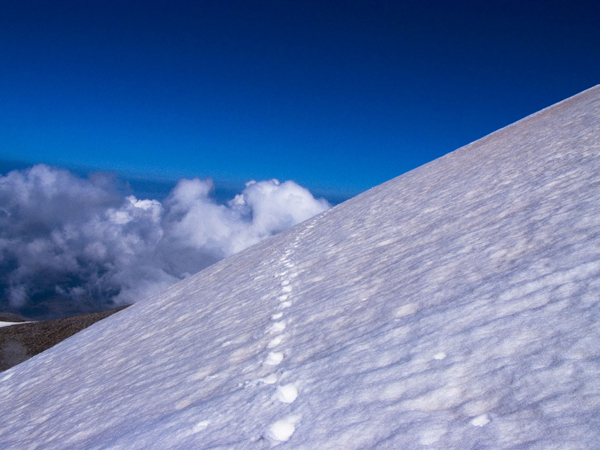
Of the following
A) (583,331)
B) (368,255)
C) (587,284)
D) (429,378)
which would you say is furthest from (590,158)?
(429,378)

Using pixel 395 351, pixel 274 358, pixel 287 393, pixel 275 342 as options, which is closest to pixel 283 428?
pixel 287 393

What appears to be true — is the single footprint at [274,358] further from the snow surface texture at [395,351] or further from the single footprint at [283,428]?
the single footprint at [283,428]

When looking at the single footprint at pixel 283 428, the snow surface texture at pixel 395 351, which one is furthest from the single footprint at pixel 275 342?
the single footprint at pixel 283 428

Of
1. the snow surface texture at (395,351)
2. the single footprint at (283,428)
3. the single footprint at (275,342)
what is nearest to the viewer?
the snow surface texture at (395,351)

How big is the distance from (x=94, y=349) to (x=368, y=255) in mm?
6393

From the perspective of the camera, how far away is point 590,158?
6.77 metres

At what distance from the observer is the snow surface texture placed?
7.58 feet

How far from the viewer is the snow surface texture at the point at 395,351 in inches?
91.0

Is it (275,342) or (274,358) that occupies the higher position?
(275,342)

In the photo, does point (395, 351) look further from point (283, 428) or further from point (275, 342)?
point (275, 342)

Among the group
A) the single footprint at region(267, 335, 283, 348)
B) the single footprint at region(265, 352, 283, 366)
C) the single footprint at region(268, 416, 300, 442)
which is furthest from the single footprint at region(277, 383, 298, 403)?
the single footprint at region(267, 335, 283, 348)

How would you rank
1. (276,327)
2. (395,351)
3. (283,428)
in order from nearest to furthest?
(283,428) → (395,351) → (276,327)

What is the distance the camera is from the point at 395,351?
3.23m

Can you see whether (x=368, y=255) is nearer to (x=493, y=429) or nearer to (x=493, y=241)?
(x=493, y=241)
